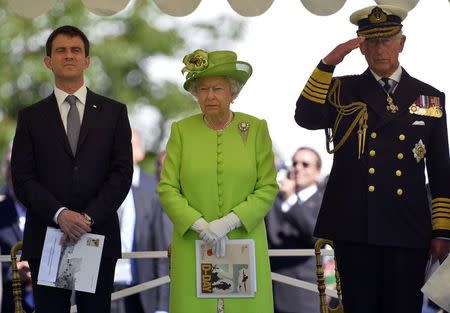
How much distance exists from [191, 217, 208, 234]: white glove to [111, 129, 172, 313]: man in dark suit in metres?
3.91

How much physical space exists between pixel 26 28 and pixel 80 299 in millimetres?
11432

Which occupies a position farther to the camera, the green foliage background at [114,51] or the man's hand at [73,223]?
the green foliage background at [114,51]

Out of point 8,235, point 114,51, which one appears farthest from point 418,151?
point 114,51

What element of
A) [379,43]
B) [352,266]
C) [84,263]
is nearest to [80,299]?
[84,263]

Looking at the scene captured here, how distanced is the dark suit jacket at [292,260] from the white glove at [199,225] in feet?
12.9

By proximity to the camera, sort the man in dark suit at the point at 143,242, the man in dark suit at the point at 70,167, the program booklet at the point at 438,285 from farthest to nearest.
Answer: the man in dark suit at the point at 143,242, the man in dark suit at the point at 70,167, the program booklet at the point at 438,285

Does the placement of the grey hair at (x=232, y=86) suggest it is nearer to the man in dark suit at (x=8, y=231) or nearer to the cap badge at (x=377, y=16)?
the cap badge at (x=377, y=16)

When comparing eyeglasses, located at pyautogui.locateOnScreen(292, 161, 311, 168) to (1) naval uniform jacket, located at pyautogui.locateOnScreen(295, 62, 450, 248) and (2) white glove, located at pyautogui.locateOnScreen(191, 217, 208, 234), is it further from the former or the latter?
(2) white glove, located at pyautogui.locateOnScreen(191, 217, 208, 234)

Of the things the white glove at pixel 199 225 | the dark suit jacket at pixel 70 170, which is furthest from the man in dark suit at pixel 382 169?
the dark suit jacket at pixel 70 170

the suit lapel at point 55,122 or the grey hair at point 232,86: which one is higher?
the grey hair at point 232,86

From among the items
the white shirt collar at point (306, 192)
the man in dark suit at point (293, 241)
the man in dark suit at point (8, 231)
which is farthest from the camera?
the white shirt collar at point (306, 192)

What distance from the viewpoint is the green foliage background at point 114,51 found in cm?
1709

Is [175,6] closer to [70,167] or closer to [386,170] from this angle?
[70,167]

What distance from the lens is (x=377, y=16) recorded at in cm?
657
